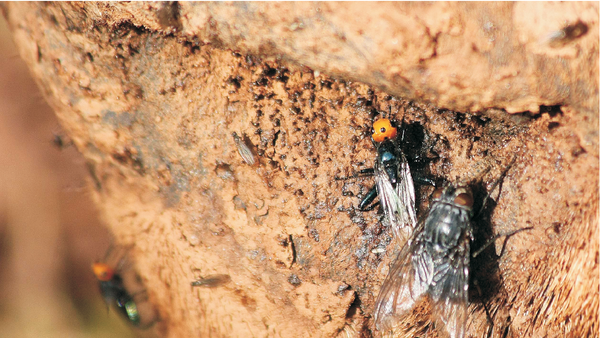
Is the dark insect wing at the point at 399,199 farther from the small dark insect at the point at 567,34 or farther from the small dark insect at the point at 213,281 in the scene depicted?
the small dark insect at the point at 213,281

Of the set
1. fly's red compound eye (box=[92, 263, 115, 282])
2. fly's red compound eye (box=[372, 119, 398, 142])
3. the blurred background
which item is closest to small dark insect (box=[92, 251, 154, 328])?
fly's red compound eye (box=[92, 263, 115, 282])

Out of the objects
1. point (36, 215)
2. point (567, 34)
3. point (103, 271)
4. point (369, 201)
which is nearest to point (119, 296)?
point (103, 271)

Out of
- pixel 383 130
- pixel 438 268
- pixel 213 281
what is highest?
pixel 383 130

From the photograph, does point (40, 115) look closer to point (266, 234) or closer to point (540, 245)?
point (266, 234)

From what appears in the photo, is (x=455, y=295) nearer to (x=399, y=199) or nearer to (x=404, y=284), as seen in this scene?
(x=404, y=284)

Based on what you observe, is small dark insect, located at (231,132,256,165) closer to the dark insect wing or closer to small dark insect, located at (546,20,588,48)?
the dark insect wing

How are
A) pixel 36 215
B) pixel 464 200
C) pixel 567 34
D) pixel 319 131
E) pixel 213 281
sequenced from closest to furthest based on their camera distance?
pixel 567 34 → pixel 464 200 → pixel 319 131 → pixel 213 281 → pixel 36 215

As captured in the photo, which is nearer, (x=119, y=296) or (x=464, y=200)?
(x=464, y=200)
